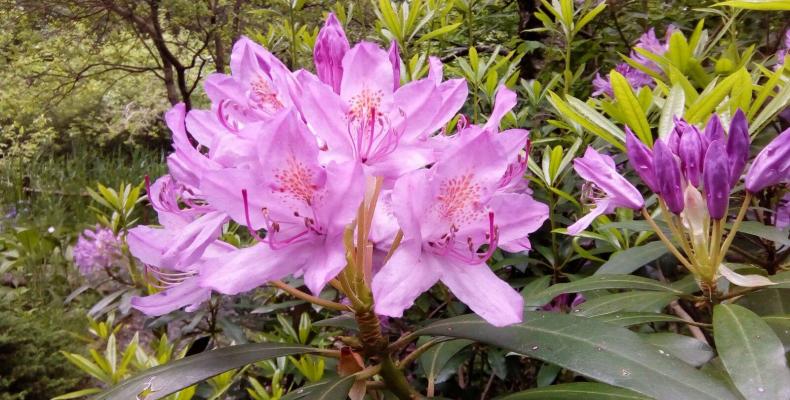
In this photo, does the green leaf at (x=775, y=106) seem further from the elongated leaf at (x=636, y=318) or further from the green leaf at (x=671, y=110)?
the elongated leaf at (x=636, y=318)

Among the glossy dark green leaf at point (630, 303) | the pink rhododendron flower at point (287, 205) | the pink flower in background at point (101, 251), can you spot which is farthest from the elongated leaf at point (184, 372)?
the pink flower in background at point (101, 251)

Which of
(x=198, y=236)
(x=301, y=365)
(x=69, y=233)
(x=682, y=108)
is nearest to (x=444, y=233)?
(x=198, y=236)

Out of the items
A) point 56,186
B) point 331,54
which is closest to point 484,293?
point 331,54

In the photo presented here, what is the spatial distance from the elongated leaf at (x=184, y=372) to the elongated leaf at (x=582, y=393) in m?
0.31

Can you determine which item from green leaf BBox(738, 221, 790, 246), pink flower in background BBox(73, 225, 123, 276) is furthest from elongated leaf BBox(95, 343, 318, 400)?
pink flower in background BBox(73, 225, 123, 276)

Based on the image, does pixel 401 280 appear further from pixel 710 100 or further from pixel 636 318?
pixel 710 100

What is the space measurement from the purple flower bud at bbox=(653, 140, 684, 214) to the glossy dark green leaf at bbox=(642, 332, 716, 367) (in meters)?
0.14

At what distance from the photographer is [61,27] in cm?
594

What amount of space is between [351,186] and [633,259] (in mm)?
491

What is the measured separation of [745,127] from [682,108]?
150mm

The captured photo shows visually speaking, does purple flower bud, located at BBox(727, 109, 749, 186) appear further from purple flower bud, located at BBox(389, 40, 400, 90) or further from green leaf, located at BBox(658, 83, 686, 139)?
purple flower bud, located at BBox(389, 40, 400, 90)

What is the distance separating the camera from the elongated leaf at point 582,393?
2.02 ft

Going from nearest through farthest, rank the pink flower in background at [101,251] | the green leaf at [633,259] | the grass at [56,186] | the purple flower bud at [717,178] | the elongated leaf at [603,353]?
the elongated leaf at [603,353] → the purple flower bud at [717,178] → the green leaf at [633,259] → the pink flower in background at [101,251] → the grass at [56,186]

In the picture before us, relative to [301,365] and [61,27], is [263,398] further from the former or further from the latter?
[61,27]
